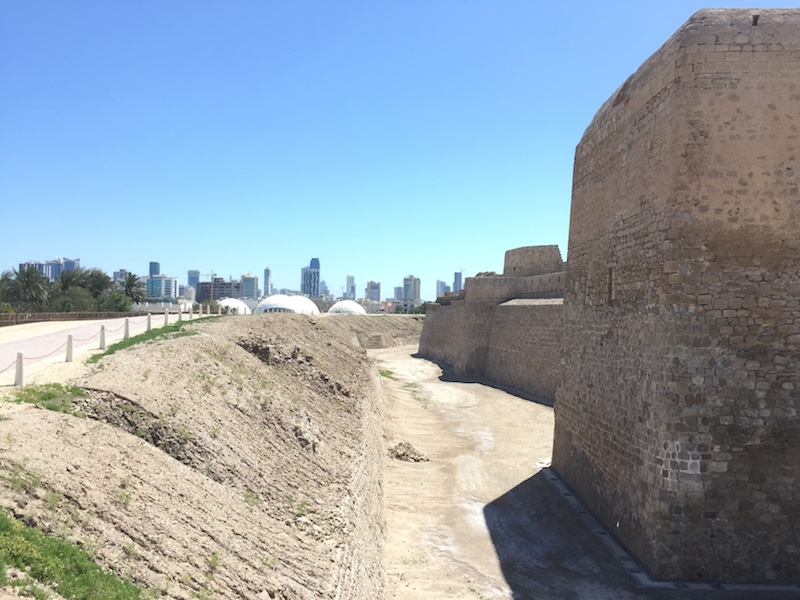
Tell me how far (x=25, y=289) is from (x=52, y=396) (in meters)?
29.4

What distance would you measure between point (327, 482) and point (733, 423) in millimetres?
5991

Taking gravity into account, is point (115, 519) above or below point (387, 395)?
above

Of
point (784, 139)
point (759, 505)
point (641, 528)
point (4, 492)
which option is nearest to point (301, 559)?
point (4, 492)

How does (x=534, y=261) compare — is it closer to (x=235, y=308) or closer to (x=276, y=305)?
(x=235, y=308)

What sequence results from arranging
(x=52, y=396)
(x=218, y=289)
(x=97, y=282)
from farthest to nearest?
(x=218, y=289) < (x=97, y=282) < (x=52, y=396)

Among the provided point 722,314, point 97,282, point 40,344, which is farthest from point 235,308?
point 722,314

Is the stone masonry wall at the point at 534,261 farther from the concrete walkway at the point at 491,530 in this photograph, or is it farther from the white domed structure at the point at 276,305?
the white domed structure at the point at 276,305

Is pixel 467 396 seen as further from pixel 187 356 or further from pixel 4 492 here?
→ pixel 4 492

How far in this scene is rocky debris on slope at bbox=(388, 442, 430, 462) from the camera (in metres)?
14.9

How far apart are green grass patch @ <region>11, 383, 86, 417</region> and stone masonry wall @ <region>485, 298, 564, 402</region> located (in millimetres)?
19333

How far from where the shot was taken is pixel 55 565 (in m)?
3.76

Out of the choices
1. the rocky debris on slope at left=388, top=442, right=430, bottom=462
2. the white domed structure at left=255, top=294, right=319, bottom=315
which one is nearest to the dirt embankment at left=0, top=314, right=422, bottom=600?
the rocky debris on slope at left=388, top=442, right=430, bottom=462

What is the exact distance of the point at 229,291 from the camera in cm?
19162

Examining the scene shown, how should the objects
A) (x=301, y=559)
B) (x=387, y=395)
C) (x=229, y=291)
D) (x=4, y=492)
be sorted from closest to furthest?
(x=4, y=492)
(x=301, y=559)
(x=387, y=395)
(x=229, y=291)
